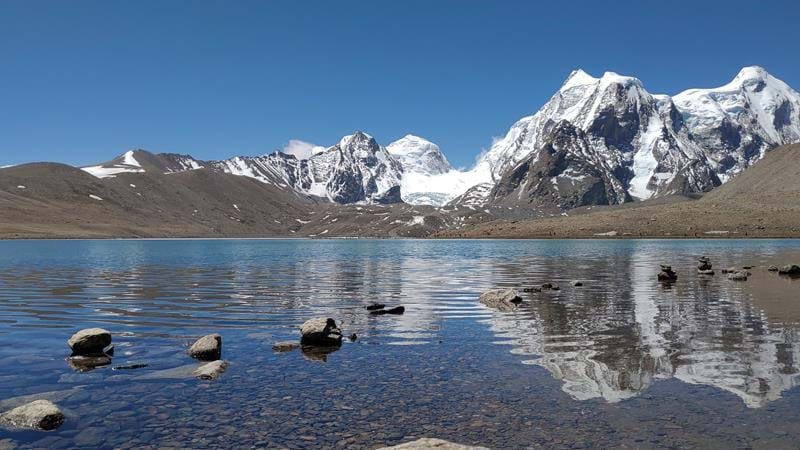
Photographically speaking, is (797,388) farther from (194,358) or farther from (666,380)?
(194,358)

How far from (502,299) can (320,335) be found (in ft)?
66.3

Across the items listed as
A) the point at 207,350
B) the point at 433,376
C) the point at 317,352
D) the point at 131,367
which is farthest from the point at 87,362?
the point at 433,376

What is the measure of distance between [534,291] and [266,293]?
24462 mm

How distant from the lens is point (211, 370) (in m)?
22.6

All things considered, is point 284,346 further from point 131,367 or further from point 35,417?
point 35,417

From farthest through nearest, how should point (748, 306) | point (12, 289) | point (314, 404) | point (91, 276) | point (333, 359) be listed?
point (91, 276) → point (12, 289) → point (748, 306) → point (333, 359) → point (314, 404)

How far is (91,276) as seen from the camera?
7469 cm

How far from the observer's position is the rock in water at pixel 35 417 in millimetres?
16559

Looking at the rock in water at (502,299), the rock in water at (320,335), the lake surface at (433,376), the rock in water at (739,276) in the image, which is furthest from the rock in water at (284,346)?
the rock in water at (739,276)

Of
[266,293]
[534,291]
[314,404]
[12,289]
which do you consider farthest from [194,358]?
[12,289]

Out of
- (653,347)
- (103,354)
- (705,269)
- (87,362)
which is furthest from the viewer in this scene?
(705,269)

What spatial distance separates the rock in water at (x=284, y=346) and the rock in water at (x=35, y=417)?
35.9 ft

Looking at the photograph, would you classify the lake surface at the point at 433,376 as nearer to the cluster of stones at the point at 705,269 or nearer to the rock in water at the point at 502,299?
the rock in water at the point at 502,299

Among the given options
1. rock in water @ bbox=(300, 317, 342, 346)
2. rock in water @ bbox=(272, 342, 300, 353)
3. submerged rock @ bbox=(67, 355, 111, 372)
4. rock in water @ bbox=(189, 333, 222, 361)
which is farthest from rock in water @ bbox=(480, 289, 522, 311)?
submerged rock @ bbox=(67, 355, 111, 372)
